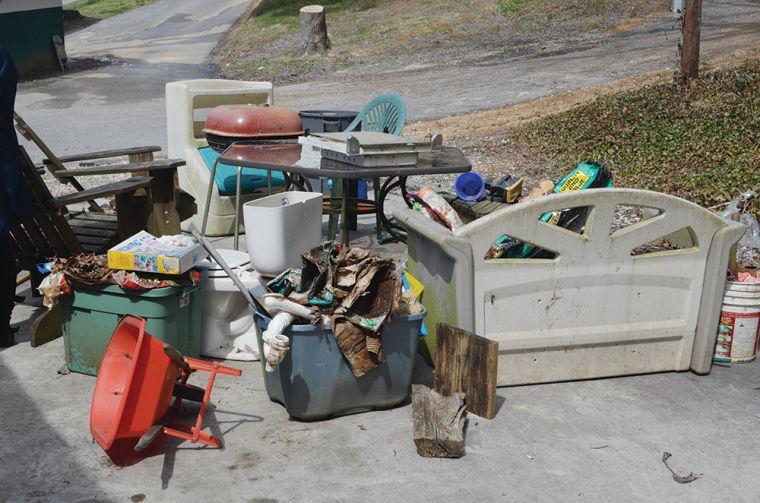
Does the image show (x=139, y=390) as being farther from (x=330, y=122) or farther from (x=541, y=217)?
(x=330, y=122)

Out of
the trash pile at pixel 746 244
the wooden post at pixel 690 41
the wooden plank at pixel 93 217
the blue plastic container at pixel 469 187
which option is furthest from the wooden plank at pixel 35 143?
the wooden post at pixel 690 41

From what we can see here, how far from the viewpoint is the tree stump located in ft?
68.0

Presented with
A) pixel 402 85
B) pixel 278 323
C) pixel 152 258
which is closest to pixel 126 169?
pixel 152 258

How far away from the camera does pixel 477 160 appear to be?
999 cm

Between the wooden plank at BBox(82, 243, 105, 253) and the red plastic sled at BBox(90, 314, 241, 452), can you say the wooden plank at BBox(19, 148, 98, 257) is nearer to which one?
the wooden plank at BBox(82, 243, 105, 253)

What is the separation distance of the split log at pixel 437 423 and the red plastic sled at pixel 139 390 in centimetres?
84

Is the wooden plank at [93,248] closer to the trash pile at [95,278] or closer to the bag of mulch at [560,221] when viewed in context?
the trash pile at [95,278]

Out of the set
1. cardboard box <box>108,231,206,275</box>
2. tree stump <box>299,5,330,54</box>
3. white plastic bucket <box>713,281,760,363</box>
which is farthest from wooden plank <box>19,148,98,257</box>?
tree stump <box>299,5,330,54</box>

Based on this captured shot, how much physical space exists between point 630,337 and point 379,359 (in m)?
1.38

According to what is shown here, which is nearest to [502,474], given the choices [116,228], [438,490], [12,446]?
[438,490]

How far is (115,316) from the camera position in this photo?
4422mm

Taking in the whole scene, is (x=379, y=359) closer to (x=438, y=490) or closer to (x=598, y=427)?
(x=438, y=490)

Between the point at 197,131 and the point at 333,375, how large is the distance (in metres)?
3.87

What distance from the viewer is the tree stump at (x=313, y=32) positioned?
68.0ft
